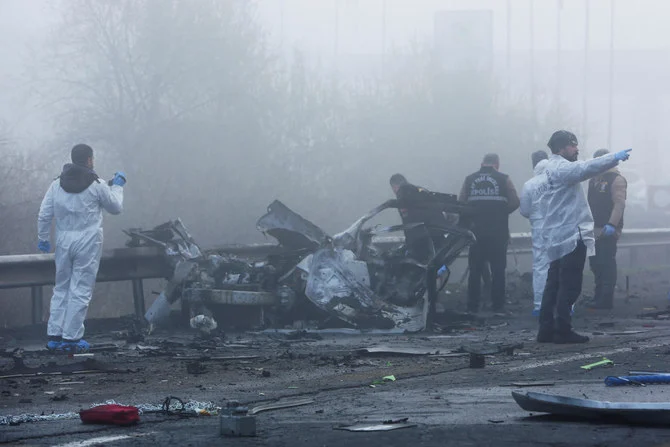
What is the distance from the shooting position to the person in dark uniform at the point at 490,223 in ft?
42.4

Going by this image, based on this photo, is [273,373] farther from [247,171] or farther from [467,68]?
[467,68]

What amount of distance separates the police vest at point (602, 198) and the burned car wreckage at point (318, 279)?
2.38 m

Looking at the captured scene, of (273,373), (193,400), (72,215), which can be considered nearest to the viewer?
(193,400)

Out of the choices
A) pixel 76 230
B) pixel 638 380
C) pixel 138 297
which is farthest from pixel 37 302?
pixel 638 380

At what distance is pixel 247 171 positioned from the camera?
31.3m

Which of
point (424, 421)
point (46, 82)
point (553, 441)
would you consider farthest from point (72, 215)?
point (46, 82)

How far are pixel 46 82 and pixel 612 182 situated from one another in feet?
77.2

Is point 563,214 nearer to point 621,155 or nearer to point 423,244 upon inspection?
point 621,155

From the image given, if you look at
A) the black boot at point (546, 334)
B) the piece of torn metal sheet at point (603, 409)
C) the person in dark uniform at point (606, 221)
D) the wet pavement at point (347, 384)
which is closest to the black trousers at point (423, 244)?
the wet pavement at point (347, 384)

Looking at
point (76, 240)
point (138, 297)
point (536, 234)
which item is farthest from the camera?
point (138, 297)

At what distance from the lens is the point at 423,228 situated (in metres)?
11.2

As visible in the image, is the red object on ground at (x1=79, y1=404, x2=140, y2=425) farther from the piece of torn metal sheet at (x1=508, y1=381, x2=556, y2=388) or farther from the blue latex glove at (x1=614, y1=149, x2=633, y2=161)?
the blue latex glove at (x1=614, y1=149, x2=633, y2=161)

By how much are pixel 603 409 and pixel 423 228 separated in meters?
6.81

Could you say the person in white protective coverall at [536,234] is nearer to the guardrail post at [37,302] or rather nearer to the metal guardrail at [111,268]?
the metal guardrail at [111,268]
